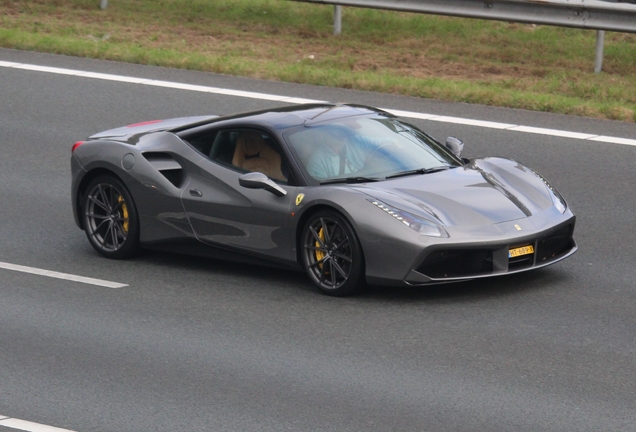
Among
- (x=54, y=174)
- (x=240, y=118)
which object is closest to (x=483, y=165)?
(x=240, y=118)

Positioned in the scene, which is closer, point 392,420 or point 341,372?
point 392,420

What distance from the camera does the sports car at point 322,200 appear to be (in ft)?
28.5

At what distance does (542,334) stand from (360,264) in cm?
141

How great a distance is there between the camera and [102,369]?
7.64 m

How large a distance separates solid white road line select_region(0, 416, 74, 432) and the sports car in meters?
2.79

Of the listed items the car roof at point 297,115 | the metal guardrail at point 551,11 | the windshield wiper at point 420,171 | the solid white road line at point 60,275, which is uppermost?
the metal guardrail at point 551,11

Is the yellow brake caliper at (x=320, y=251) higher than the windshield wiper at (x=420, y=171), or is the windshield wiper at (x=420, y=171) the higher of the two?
the windshield wiper at (x=420, y=171)

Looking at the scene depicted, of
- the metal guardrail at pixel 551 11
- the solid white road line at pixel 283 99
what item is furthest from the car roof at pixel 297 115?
the metal guardrail at pixel 551 11

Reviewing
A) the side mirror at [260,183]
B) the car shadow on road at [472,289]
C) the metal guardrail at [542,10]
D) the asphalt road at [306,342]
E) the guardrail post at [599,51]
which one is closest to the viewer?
the asphalt road at [306,342]

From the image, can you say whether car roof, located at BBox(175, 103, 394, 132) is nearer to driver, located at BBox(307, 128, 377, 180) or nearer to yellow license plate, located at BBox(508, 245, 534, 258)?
driver, located at BBox(307, 128, 377, 180)

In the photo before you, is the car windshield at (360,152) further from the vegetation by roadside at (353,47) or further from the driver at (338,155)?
the vegetation by roadside at (353,47)

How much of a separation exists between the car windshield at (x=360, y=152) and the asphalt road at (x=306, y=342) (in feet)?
2.91

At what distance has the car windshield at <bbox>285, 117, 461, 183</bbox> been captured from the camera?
9336 millimetres

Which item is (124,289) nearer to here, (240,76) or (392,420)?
(392,420)
